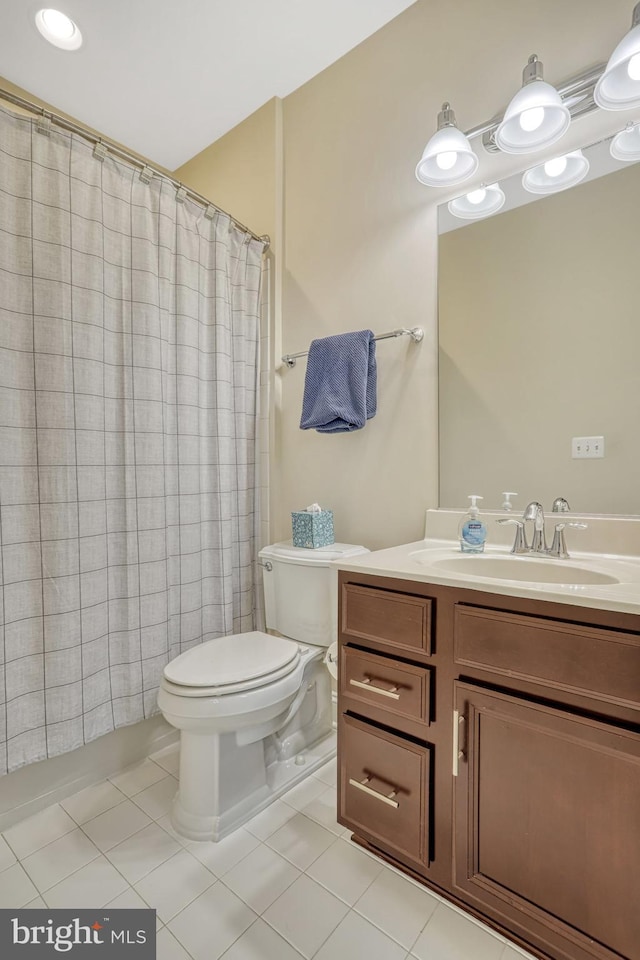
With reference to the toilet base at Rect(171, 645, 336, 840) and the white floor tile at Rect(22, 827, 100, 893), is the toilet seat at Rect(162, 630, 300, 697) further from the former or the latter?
the white floor tile at Rect(22, 827, 100, 893)

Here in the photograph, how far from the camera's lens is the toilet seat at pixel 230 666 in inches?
→ 51.6

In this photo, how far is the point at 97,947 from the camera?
1.03m

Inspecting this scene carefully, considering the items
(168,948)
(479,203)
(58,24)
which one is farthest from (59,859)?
(58,24)

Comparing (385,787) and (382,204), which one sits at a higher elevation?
(382,204)

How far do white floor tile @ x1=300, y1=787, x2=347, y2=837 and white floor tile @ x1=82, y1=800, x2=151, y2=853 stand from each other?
1.59 feet

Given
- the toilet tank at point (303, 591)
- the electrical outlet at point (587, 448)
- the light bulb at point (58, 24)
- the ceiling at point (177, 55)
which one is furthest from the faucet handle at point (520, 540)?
the light bulb at point (58, 24)

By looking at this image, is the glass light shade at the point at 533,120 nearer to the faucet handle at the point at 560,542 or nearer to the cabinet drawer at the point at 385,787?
the faucet handle at the point at 560,542

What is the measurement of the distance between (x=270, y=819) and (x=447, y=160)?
2.11 metres

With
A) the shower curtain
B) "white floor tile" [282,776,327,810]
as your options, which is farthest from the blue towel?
"white floor tile" [282,776,327,810]

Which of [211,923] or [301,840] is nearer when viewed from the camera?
[211,923]

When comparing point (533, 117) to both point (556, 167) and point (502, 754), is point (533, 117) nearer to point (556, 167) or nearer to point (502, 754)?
point (556, 167)

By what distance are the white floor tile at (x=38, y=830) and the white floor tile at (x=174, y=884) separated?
346 mm

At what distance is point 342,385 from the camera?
174 cm

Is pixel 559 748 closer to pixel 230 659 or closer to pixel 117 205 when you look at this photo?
pixel 230 659
